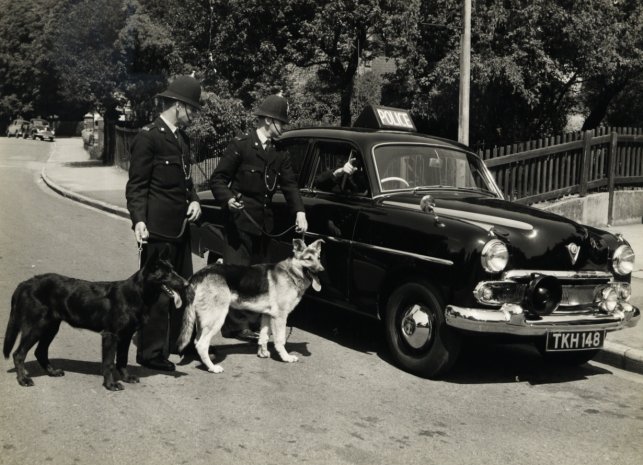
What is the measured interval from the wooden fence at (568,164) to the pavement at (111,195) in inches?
41.8

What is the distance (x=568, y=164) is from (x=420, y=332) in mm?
9007

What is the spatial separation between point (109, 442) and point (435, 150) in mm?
4071

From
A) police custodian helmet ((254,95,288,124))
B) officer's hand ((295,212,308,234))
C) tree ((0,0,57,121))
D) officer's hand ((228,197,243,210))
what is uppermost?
tree ((0,0,57,121))

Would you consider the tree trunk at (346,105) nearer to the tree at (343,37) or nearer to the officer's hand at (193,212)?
the tree at (343,37)

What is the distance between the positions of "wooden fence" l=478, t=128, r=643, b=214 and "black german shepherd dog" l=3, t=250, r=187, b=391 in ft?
27.5

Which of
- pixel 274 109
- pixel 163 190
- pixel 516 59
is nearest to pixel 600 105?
pixel 516 59

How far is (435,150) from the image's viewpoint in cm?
725

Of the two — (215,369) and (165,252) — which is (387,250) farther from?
(165,252)

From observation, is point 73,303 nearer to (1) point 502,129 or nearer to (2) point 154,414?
(2) point 154,414

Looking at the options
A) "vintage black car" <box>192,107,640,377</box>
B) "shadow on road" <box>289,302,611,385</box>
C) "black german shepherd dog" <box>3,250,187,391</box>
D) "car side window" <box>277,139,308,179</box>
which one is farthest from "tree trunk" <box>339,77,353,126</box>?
"black german shepherd dog" <box>3,250,187,391</box>

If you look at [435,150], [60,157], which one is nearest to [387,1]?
[435,150]

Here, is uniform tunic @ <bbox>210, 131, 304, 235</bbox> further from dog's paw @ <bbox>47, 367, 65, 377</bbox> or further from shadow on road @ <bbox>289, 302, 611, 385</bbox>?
dog's paw @ <bbox>47, 367, 65, 377</bbox>

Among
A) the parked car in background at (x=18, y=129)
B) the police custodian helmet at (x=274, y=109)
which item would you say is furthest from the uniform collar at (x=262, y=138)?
the parked car in background at (x=18, y=129)

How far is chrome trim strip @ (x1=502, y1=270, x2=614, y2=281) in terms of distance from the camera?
579 centimetres
